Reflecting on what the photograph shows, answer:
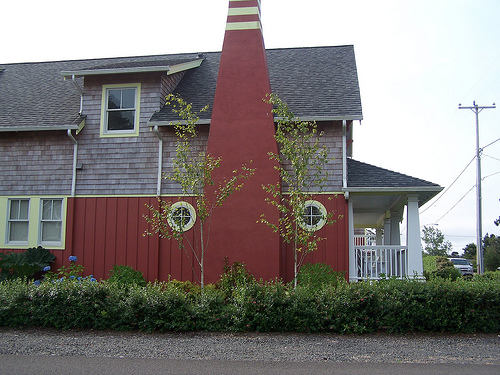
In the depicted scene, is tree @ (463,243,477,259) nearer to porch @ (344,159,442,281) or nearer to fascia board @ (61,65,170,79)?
porch @ (344,159,442,281)

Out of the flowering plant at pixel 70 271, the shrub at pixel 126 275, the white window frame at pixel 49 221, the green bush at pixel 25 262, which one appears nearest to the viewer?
the shrub at pixel 126 275

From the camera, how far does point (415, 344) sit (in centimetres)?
769

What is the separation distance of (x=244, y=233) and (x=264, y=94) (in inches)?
143

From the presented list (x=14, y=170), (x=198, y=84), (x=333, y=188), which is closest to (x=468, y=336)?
(x=333, y=188)

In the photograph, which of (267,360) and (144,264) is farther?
(144,264)

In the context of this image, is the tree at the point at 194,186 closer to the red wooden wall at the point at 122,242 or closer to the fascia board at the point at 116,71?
the red wooden wall at the point at 122,242

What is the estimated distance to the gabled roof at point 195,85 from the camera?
1324cm

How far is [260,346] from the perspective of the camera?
24.9 feet

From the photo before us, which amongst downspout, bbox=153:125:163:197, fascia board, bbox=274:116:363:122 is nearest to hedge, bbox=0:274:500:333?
downspout, bbox=153:125:163:197

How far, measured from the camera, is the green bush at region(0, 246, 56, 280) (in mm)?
12614

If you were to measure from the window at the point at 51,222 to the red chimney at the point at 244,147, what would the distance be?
4654mm

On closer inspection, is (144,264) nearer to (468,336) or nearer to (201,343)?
(201,343)

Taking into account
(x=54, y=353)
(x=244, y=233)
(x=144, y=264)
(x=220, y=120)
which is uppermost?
(x=220, y=120)

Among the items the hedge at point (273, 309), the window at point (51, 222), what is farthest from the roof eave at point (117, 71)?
the hedge at point (273, 309)
